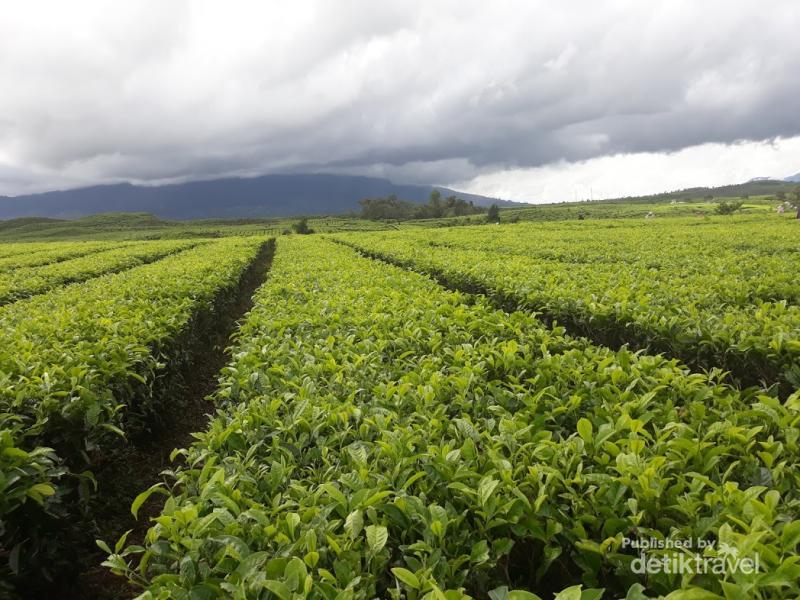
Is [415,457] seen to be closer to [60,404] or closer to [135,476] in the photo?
[60,404]

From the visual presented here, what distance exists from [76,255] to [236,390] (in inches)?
1095

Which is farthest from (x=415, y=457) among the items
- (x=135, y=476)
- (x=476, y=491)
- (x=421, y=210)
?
(x=421, y=210)

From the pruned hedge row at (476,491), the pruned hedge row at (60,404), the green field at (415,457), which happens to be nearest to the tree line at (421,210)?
the pruned hedge row at (60,404)

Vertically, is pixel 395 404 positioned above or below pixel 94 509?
above

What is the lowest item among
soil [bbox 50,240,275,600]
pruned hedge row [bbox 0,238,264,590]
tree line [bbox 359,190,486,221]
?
soil [bbox 50,240,275,600]

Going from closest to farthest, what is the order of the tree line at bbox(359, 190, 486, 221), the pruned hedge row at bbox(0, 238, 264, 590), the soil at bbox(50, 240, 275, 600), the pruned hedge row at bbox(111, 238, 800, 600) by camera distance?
the pruned hedge row at bbox(111, 238, 800, 600) → the pruned hedge row at bbox(0, 238, 264, 590) → the soil at bbox(50, 240, 275, 600) → the tree line at bbox(359, 190, 486, 221)

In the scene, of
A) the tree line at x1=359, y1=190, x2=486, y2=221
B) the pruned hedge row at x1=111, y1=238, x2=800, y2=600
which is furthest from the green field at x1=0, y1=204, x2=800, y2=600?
the tree line at x1=359, y1=190, x2=486, y2=221

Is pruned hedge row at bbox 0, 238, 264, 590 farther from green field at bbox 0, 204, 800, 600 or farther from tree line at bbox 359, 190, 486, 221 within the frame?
tree line at bbox 359, 190, 486, 221

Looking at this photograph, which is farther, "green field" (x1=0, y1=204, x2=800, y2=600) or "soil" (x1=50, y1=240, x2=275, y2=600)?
"soil" (x1=50, y1=240, x2=275, y2=600)

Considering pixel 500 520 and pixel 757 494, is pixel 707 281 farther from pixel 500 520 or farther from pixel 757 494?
pixel 500 520

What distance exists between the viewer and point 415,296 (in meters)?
7.48

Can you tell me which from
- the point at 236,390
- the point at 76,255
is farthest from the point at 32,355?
the point at 76,255

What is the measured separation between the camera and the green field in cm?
189

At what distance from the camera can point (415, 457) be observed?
2.44m
